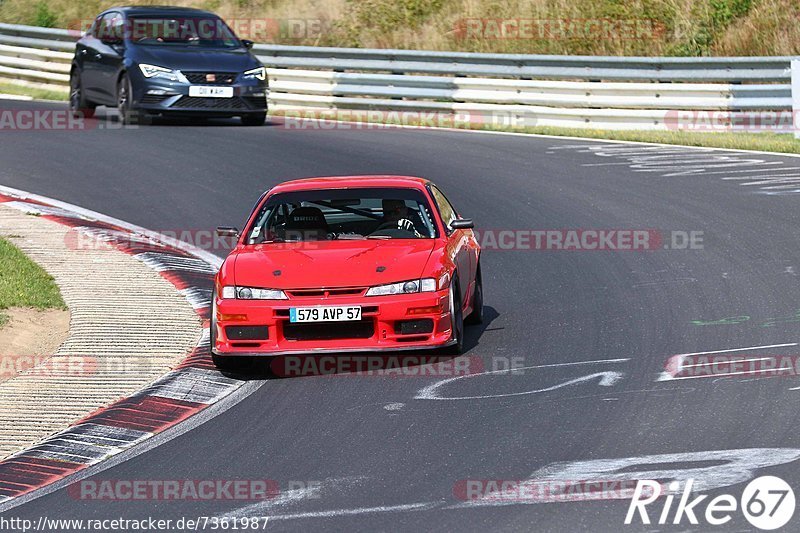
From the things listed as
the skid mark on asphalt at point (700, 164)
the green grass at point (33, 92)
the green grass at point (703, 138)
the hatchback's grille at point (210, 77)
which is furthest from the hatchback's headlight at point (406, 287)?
the green grass at point (33, 92)

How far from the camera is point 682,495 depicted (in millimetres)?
6574

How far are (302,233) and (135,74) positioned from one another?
1149 centimetres

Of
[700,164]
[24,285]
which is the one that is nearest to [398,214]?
[24,285]

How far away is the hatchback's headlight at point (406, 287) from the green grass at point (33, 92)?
18.9 metres

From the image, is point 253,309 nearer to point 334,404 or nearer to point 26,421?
point 334,404

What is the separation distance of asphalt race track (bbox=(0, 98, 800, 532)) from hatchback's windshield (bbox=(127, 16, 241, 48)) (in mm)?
3715

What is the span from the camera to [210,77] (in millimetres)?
21484

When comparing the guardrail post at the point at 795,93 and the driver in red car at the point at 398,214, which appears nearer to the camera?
the driver in red car at the point at 398,214

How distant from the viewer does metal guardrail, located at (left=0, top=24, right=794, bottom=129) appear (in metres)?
21.7

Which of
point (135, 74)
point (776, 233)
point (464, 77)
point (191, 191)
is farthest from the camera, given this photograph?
point (464, 77)

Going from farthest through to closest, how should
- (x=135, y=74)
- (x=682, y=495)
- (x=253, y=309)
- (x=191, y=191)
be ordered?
(x=135, y=74)
(x=191, y=191)
(x=253, y=309)
(x=682, y=495)

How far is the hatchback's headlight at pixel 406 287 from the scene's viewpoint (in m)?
9.69

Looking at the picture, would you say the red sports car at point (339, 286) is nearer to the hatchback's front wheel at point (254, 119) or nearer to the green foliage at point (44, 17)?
the hatchback's front wheel at point (254, 119)

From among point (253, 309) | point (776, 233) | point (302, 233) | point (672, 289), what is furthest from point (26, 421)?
point (776, 233)
